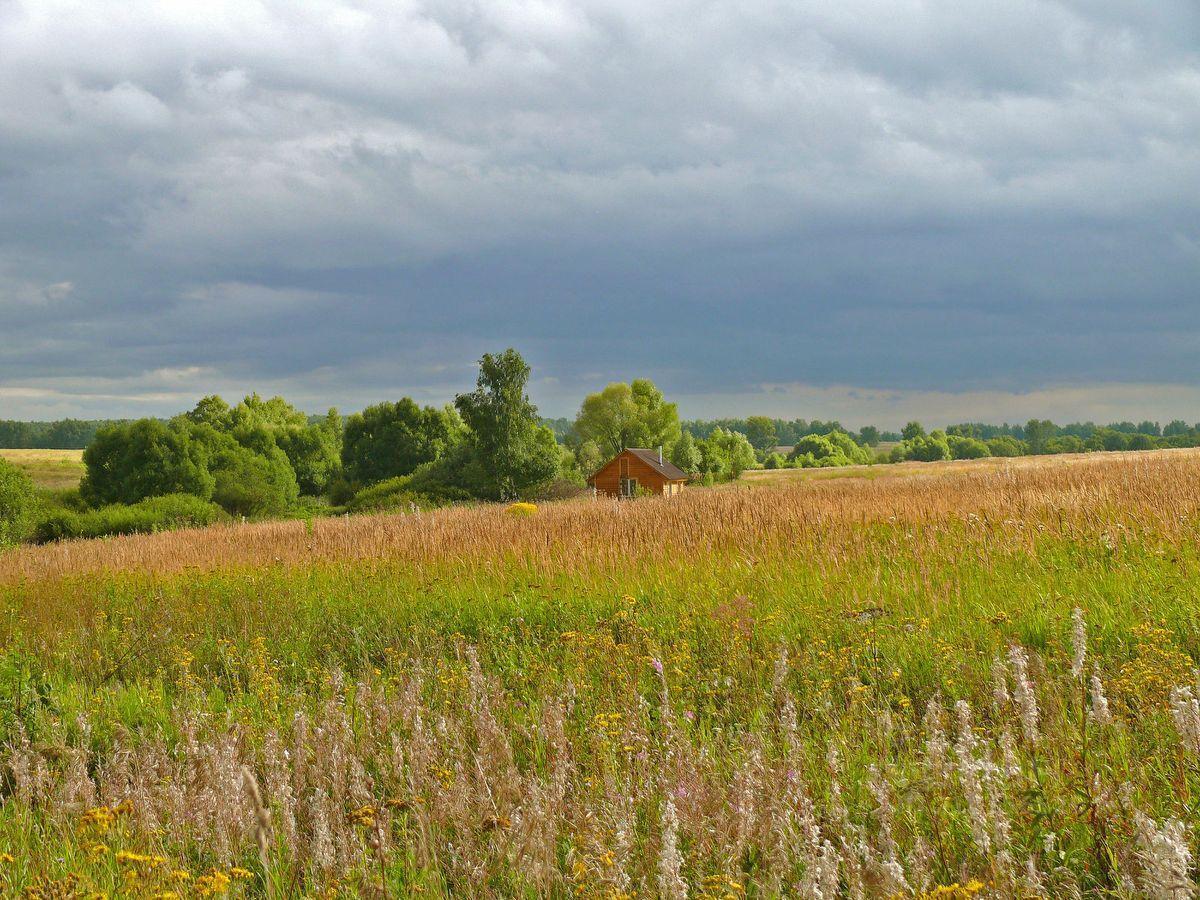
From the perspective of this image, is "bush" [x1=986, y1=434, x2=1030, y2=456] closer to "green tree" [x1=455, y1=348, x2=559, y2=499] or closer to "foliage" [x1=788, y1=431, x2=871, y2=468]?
"foliage" [x1=788, y1=431, x2=871, y2=468]

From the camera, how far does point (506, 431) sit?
146 ft

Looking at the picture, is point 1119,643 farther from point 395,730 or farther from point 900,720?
point 395,730

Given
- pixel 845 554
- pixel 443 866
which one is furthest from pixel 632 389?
pixel 443 866

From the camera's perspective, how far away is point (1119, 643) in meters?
6.21

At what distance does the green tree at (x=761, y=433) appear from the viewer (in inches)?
Result: 7205

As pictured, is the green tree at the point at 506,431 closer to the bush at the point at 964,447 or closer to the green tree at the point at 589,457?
the green tree at the point at 589,457

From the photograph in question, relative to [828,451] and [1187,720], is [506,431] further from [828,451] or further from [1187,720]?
[828,451]

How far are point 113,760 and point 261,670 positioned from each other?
2.40m

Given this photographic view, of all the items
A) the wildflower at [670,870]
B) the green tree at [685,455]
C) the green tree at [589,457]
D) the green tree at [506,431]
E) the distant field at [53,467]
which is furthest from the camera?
the green tree at [685,455]

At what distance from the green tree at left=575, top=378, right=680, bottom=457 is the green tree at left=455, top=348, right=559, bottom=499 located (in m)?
43.3

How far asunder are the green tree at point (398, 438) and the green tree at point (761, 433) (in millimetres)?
115358

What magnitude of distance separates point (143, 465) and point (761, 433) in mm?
146336

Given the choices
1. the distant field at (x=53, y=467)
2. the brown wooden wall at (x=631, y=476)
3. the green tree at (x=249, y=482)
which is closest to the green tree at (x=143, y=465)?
the green tree at (x=249, y=482)

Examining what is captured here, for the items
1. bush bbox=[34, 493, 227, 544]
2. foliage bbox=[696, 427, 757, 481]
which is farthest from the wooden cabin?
bush bbox=[34, 493, 227, 544]
